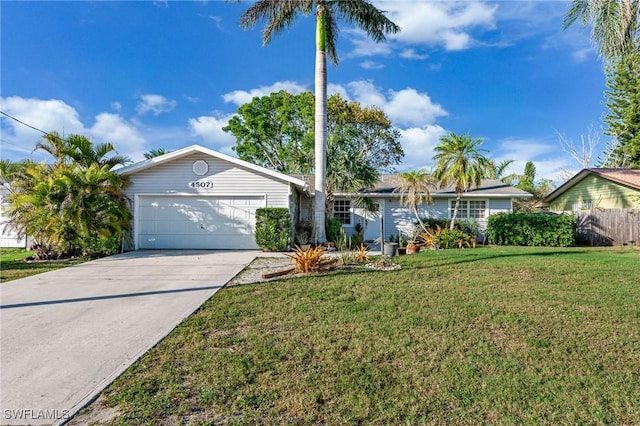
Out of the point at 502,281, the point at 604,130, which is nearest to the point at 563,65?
the point at 604,130

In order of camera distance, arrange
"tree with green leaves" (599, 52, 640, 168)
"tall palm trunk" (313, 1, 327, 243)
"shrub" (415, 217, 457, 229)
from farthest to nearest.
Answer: "tree with green leaves" (599, 52, 640, 168) → "shrub" (415, 217, 457, 229) → "tall palm trunk" (313, 1, 327, 243)

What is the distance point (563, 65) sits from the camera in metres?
15.6

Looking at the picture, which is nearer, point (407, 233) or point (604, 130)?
point (407, 233)

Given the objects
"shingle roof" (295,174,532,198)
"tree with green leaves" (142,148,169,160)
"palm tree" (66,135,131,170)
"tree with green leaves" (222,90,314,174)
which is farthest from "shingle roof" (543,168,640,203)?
"tree with green leaves" (142,148,169,160)

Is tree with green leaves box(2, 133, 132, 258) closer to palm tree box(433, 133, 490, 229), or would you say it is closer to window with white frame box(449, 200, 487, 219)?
palm tree box(433, 133, 490, 229)

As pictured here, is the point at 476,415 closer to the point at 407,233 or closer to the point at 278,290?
the point at 278,290

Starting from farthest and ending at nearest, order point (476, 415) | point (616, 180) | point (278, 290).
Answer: point (616, 180) → point (278, 290) → point (476, 415)

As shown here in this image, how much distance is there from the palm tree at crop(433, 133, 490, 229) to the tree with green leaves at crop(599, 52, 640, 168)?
46.8ft

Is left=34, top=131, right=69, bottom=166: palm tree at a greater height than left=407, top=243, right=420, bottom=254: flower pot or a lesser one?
greater

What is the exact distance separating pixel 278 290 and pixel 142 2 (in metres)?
11.1

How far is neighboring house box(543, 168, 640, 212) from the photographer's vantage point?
1669 cm

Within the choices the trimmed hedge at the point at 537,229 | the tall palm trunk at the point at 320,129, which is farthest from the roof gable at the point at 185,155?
the trimmed hedge at the point at 537,229

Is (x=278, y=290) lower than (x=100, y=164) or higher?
lower

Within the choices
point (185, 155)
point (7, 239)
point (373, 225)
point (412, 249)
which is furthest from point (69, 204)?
point (373, 225)
